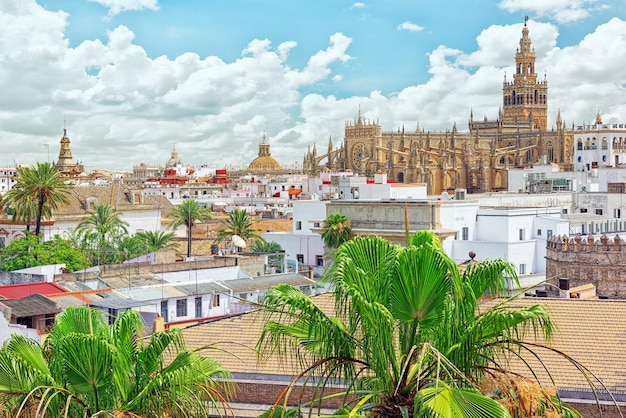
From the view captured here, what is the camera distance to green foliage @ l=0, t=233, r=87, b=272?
42.8 metres

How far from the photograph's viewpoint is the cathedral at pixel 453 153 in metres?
106

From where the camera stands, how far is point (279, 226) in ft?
210

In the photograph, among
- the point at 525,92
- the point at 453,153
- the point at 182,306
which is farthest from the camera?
the point at 525,92

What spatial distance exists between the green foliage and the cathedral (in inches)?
2368

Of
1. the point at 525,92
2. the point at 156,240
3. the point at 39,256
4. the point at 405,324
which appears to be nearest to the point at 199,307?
the point at 39,256

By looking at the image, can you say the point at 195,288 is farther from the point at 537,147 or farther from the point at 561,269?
the point at 537,147

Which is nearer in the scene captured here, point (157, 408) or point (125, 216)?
point (157, 408)

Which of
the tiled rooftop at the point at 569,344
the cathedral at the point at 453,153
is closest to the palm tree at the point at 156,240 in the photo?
the tiled rooftop at the point at 569,344

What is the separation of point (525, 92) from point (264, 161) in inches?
1505

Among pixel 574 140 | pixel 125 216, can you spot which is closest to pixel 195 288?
pixel 125 216

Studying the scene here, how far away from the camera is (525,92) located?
144750mm

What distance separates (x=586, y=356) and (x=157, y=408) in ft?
24.4

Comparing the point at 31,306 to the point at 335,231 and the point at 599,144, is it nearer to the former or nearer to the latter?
the point at 335,231

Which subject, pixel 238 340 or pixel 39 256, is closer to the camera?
pixel 238 340
